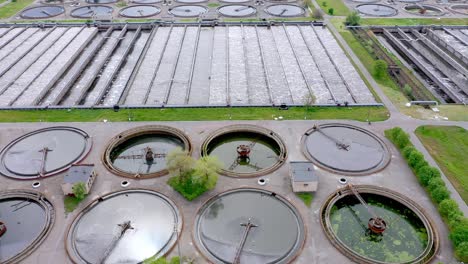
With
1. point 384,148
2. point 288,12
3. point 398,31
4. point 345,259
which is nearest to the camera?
point 345,259

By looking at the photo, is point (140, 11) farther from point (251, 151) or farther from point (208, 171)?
point (208, 171)

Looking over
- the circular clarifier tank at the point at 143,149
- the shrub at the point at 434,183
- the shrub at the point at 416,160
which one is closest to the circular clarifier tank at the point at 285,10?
the circular clarifier tank at the point at 143,149

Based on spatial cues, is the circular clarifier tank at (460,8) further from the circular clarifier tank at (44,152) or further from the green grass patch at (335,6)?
the circular clarifier tank at (44,152)

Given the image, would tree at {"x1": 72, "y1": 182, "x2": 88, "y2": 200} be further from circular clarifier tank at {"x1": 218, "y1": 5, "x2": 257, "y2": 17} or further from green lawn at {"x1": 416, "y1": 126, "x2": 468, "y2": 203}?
circular clarifier tank at {"x1": 218, "y1": 5, "x2": 257, "y2": 17}

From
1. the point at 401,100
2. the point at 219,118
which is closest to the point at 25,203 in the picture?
the point at 219,118

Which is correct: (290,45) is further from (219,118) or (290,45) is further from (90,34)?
(90,34)
